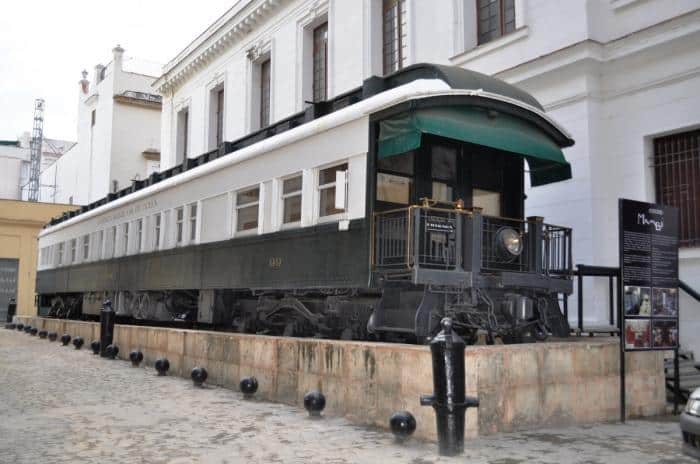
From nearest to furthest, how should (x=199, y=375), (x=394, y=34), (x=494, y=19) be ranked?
(x=199, y=375) → (x=494, y=19) → (x=394, y=34)

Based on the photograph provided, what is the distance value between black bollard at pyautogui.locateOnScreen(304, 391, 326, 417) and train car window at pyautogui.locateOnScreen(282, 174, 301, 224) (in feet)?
11.4

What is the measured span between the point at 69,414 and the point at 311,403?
Result: 9.98 feet

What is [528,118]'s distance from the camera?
33.3 ft

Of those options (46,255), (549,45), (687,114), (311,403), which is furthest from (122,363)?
(46,255)

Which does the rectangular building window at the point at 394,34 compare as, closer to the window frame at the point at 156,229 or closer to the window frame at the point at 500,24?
the window frame at the point at 500,24

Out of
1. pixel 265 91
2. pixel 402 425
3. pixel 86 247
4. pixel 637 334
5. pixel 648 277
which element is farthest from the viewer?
pixel 265 91

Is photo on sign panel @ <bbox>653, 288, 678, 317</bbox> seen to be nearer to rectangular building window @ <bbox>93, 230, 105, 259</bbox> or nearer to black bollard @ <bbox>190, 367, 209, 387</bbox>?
black bollard @ <bbox>190, 367, 209, 387</bbox>

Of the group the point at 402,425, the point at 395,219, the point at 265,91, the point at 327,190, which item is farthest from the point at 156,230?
the point at 402,425

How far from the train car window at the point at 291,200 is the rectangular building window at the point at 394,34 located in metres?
7.83

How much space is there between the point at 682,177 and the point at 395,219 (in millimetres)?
5927

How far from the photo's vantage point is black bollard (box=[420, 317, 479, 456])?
6457 millimetres

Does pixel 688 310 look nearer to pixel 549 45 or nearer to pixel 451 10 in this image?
pixel 549 45

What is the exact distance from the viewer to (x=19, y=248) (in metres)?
37.1

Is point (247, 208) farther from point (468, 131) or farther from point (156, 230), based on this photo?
point (156, 230)
